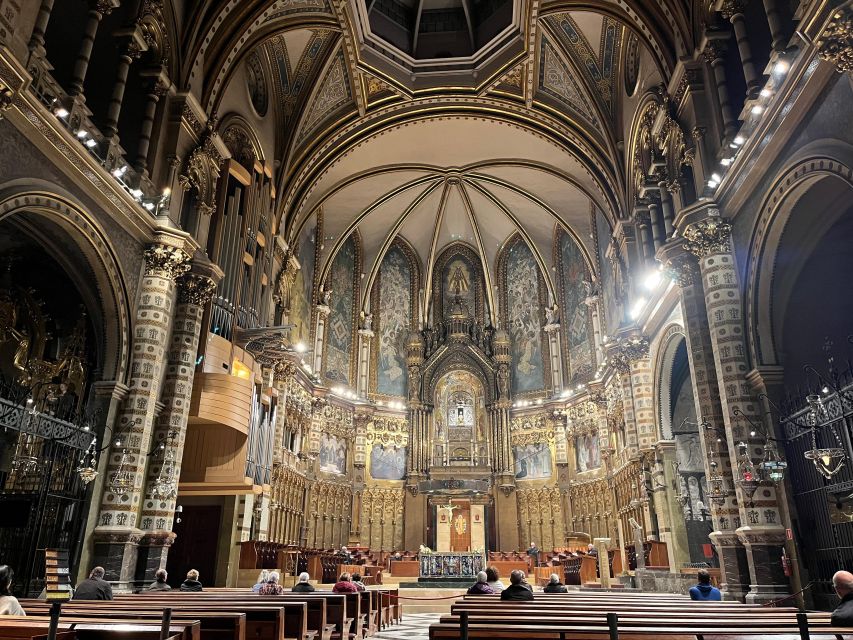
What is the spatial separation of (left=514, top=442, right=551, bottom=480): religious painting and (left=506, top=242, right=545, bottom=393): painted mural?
2.80 meters

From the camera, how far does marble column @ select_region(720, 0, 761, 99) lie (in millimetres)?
11570

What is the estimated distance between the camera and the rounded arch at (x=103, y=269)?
34.6 ft

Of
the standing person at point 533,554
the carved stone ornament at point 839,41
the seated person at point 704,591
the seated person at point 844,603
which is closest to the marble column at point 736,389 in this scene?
the seated person at point 704,591

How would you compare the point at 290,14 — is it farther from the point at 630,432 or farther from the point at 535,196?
the point at 630,432

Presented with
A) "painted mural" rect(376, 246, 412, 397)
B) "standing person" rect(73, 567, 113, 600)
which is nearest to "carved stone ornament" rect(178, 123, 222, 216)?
"standing person" rect(73, 567, 113, 600)

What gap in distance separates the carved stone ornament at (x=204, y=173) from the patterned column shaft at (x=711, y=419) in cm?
1114

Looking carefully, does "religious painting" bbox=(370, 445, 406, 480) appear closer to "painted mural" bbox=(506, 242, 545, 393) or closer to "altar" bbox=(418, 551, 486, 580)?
"painted mural" bbox=(506, 242, 545, 393)

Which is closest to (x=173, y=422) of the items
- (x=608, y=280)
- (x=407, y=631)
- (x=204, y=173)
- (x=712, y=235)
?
(x=407, y=631)

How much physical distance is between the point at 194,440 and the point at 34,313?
455cm

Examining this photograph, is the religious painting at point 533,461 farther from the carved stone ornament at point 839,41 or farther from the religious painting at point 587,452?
the carved stone ornament at point 839,41

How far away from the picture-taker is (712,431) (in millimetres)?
12047

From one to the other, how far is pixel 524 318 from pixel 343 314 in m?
8.91

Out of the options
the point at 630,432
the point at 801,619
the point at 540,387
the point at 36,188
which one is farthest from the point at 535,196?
the point at 801,619

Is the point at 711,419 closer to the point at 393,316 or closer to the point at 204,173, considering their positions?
the point at 204,173
